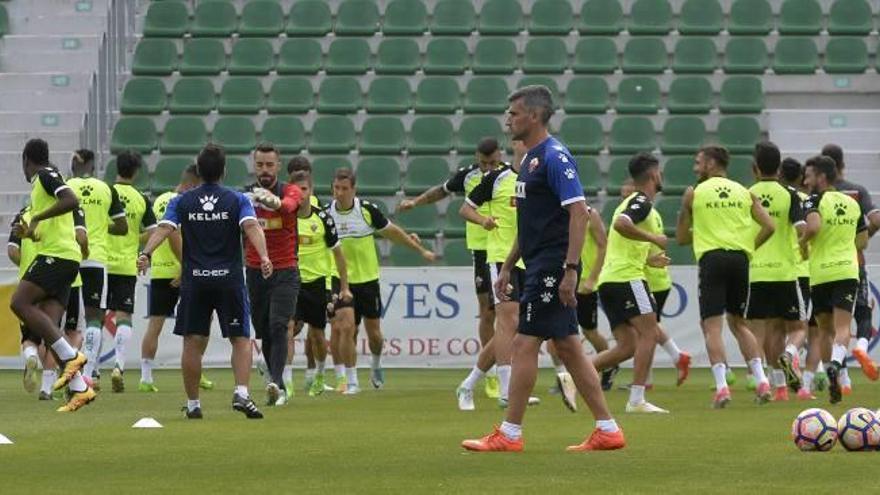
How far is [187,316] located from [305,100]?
15.7m

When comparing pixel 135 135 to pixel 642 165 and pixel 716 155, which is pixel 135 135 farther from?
pixel 642 165

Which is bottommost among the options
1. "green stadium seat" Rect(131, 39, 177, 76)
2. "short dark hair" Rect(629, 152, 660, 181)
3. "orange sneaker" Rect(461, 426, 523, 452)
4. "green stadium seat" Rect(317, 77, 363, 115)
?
"orange sneaker" Rect(461, 426, 523, 452)

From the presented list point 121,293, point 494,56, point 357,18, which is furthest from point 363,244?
point 357,18

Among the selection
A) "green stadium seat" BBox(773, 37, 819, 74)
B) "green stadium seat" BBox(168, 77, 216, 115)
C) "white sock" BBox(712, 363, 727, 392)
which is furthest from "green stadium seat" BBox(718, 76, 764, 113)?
"white sock" BBox(712, 363, 727, 392)

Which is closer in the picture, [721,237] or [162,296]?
[721,237]

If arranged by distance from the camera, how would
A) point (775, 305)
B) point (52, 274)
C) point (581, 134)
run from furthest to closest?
1. point (581, 134)
2. point (775, 305)
3. point (52, 274)

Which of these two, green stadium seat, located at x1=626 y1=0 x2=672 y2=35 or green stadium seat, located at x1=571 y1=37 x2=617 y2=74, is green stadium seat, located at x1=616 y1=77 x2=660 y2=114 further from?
green stadium seat, located at x1=626 y1=0 x2=672 y2=35

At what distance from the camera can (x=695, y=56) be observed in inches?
1154

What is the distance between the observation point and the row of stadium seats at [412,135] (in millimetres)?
27891

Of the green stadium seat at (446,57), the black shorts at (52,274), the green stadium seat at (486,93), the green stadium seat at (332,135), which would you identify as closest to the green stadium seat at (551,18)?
the green stadium seat at (446,57)

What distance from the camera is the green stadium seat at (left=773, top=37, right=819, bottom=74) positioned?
95.7ft

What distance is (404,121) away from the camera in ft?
93.8

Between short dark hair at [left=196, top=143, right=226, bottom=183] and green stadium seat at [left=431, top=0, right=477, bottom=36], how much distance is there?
16.8 metres

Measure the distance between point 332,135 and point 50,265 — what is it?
13.4m
